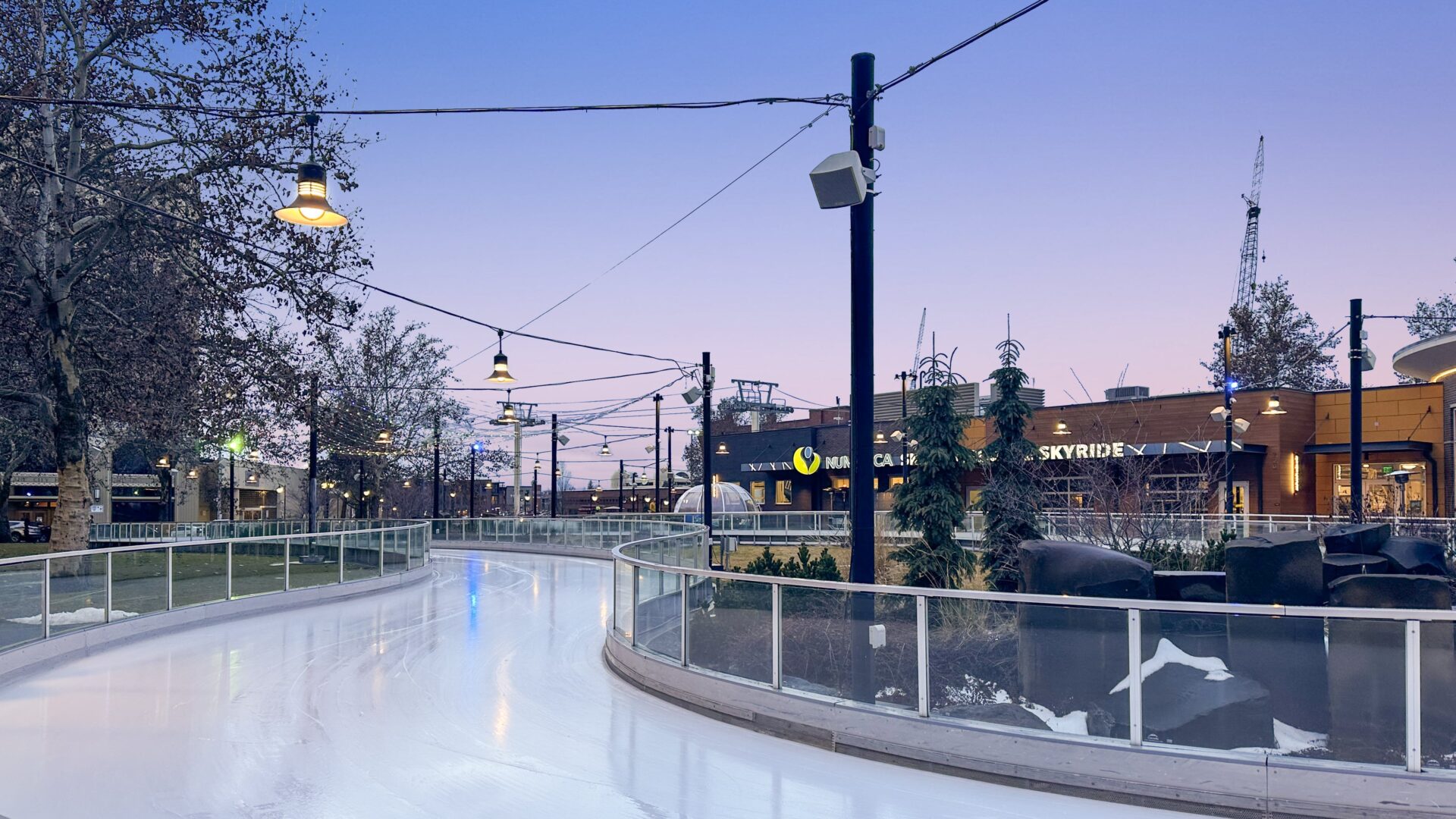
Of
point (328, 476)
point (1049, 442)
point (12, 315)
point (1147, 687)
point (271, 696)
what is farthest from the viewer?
point (328, 476)

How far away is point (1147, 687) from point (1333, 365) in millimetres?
76762

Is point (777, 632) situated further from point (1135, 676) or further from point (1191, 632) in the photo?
point (1191, 632)

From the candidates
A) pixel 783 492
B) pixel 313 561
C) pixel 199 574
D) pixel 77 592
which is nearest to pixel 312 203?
pixel 77 592

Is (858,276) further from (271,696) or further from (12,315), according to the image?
(12,315)

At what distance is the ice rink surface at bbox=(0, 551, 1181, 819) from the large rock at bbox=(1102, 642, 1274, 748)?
54 centimetres

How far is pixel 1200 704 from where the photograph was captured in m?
6.77

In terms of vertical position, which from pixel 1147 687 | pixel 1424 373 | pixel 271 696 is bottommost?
pixel 271 696

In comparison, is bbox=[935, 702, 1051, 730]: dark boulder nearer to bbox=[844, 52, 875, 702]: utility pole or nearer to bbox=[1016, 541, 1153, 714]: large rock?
bbox=[1016, 541, 1153, 714]: large rock

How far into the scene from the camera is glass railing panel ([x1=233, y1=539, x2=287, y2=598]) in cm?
1841

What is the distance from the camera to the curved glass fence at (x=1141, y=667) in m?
6.32

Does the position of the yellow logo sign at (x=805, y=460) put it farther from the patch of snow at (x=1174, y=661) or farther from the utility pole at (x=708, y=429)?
Result: the patch of snow at (x=1174, y=661)

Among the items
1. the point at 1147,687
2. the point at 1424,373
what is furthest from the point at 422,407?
the point at 1147,687

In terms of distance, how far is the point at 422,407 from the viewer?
50.3 metres

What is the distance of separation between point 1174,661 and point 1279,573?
3269 millimetres
